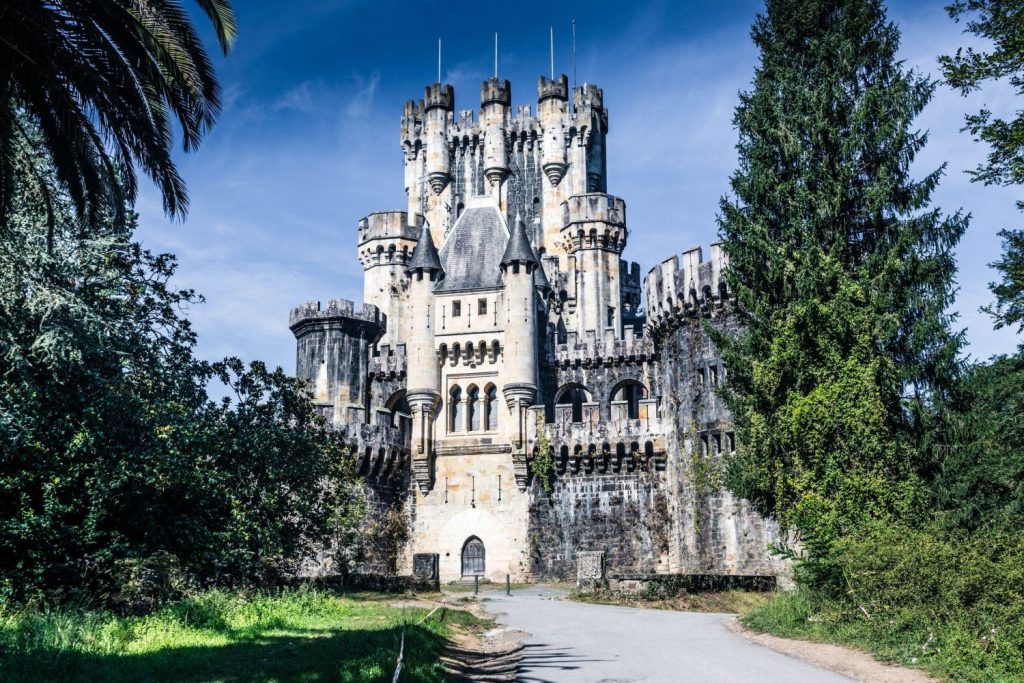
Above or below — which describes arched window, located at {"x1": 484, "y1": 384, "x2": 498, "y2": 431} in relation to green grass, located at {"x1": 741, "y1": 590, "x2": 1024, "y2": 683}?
above

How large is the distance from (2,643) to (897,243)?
23.2 meters

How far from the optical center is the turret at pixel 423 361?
42719 mm

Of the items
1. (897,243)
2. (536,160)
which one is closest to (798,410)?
(897,243)

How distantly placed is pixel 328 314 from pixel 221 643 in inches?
1217

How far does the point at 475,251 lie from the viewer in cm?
4728

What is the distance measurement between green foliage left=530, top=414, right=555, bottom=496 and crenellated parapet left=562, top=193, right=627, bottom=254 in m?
12.8

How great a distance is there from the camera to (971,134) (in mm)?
20719

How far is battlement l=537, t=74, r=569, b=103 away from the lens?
5781 cm

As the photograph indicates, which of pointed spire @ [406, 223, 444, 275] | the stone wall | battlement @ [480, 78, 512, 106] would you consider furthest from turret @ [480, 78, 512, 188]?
the stone wall

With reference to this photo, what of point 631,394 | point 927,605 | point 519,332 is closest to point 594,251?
point 631,394

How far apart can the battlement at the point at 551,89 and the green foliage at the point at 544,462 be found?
23.8 meters

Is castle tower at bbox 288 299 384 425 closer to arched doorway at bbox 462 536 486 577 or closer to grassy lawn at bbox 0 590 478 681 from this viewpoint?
arched doorway at bbox 462 536 486 577

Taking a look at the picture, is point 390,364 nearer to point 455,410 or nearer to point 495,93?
point 455,410

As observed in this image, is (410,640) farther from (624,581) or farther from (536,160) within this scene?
(536,160)
